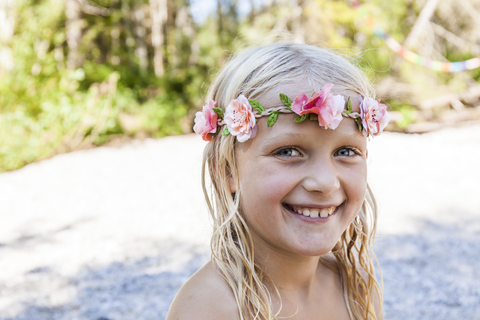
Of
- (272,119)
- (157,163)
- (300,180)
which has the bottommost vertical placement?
(157,163)

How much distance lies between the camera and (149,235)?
514 centimetres

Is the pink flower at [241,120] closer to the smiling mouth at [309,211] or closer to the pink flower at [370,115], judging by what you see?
the smiling mouth at [309,211]

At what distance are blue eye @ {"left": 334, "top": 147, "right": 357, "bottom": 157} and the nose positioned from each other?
0.12m

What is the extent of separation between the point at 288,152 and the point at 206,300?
2.13ft

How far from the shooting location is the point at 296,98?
158cm

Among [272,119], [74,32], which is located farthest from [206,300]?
[74,32]

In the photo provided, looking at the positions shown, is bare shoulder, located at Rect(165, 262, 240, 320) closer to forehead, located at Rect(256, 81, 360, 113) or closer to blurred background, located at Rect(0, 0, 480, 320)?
forehead, located at Rect(256, 81, 360, 113)

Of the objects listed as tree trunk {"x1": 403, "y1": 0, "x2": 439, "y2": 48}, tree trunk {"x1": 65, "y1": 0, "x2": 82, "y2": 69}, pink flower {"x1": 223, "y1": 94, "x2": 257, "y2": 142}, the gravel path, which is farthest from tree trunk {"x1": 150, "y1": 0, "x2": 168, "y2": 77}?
pink flower {"x1": 223, "y1": 94, "x2": 257, "y2": 142}

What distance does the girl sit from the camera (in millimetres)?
1598

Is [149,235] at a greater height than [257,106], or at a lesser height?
lesser

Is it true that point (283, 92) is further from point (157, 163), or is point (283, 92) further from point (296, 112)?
point (157, 163)

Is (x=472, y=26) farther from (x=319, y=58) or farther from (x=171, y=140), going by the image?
(x=319, y=58)

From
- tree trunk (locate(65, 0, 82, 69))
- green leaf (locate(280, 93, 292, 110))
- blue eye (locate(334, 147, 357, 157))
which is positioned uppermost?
tree trunk (locate(65, 0, 82, 69))

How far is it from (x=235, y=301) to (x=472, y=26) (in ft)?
48.4
